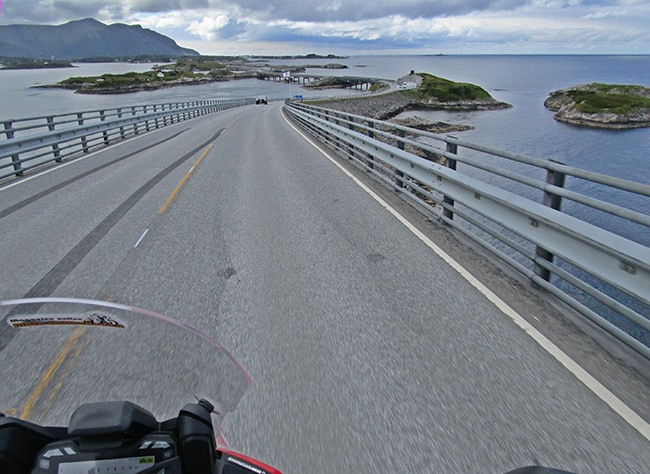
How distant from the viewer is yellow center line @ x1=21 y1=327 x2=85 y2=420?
6.28ft

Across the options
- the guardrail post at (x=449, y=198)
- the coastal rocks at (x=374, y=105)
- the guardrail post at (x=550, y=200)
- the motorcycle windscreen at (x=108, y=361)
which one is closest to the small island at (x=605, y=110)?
the coastal rocks at (x=374, y=105)

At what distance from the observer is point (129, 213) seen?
8.81 m

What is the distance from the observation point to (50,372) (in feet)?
7.28

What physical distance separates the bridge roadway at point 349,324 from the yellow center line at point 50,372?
105 centimetres

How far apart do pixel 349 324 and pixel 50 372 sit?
106 inches

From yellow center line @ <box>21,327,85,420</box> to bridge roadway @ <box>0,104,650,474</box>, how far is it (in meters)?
1.05

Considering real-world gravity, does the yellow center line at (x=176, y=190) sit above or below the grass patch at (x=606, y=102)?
above

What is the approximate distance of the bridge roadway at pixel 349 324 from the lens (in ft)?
9.41

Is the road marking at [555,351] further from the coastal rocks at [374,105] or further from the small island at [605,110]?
the coastal rocks at [374,105]

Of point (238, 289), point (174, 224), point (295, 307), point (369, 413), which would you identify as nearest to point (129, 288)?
point (238, 289)

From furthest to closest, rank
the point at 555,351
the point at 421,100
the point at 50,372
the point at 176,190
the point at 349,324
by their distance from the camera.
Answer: the point at 421,100, the point at 176,190, the point at 349,324, the point at 555,351, the point at 50,372

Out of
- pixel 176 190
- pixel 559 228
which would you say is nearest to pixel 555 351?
pixel 559 228

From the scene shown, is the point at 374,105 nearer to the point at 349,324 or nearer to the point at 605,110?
the point at 605,110

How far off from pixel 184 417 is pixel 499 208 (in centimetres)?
489
